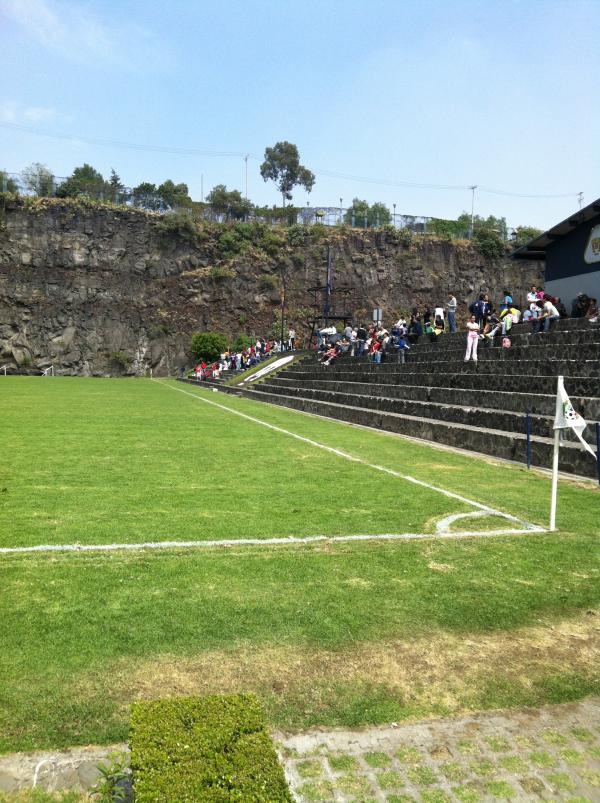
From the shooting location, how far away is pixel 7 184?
5759 centimetres

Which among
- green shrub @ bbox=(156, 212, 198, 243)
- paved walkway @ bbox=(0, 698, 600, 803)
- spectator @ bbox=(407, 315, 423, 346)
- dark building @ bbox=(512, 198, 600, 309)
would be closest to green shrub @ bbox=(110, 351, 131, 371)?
green shrub @ bbox=(156, 212, 198, 243)

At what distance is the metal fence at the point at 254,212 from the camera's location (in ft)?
200

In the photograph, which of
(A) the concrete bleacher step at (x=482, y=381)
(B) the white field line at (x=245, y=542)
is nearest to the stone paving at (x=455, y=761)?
(B) the white field line at (x=245, y=542)

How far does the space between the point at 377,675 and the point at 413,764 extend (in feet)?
2.14

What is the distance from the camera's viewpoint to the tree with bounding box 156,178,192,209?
6532cm

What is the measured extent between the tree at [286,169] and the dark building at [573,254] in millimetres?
74353

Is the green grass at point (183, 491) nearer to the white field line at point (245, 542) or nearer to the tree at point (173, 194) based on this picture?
the white field line at point (245, 542)

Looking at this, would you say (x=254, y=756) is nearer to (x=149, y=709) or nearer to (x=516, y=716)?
(x=149, y=709)

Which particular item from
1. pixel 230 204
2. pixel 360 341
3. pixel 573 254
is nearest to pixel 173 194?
pixel 230 204

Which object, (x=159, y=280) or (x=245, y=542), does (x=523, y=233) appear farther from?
(x=245, y=542)

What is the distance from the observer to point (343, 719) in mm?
2729

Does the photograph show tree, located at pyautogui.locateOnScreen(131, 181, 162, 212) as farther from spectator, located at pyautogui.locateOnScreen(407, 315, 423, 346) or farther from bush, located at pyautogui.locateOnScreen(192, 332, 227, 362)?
spectator, located at pyautogui.locateOnScreen(407, 315, 423, 346)

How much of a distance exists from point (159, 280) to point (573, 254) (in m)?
45.1

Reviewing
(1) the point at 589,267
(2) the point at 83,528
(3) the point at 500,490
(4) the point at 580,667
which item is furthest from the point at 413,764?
(1) the point at 589,267
